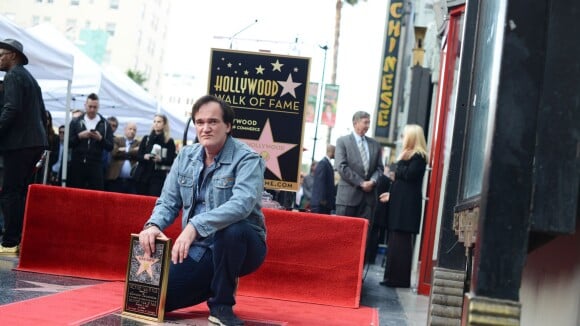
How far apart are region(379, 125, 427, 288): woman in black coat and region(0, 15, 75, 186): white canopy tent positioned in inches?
183

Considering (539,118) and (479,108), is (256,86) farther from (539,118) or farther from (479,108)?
(539,118)

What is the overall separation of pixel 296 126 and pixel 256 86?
1.97 ft

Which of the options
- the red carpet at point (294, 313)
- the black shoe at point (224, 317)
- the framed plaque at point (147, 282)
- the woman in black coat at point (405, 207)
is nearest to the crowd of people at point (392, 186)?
the woman in black coat at point (405, 207)

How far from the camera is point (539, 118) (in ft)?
7.77

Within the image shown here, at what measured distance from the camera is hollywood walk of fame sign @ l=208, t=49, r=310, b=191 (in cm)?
956

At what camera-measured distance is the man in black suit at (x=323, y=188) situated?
1290 cm

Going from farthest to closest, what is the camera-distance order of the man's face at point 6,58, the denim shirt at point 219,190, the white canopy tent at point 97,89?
the white canopy tent at point 97,89, the man's face at point 6,58, the denim shirt at point 219,190

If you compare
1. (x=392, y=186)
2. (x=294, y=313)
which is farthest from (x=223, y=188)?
(x=392, y=186)

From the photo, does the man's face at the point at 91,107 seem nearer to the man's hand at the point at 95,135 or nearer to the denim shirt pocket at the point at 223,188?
the man's hand at the point at 95,135

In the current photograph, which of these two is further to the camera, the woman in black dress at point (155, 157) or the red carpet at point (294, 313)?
the woman in black dress at point (155, 157)

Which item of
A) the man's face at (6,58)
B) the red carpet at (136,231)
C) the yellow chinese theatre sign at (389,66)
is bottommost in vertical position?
the red carpet at (136,231)

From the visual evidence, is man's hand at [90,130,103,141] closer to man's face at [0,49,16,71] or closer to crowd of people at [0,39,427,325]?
crowd of people at [0,39,427,325]

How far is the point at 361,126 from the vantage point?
11.0m

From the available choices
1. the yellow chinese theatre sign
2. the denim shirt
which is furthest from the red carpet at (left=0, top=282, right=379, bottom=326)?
the yellow chinese theatre sign
